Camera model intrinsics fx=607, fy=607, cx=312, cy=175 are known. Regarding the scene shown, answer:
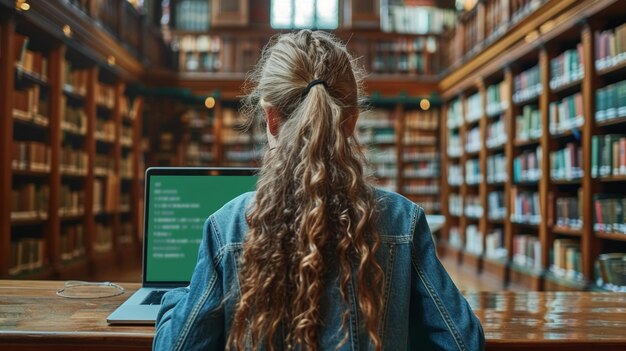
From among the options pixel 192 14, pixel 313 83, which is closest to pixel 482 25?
pixel 192 14

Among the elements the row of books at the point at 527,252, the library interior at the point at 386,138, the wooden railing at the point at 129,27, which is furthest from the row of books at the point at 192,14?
the row of books at the point at 527,252

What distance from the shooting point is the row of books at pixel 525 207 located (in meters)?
5.86

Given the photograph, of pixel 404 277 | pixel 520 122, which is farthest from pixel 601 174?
pixel 404 277

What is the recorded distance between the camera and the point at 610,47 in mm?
4461

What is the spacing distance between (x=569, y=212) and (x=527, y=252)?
957 millimetres

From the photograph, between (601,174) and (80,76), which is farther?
(80,76)

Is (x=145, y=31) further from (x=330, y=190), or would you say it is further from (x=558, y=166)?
(x=330, y=190)

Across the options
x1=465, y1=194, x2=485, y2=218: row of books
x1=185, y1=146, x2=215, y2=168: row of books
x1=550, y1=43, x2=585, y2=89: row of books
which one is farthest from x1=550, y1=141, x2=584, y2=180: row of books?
x1=185, y1=146, x2=215, y2=168: row of books

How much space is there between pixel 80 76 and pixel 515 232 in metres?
4.88

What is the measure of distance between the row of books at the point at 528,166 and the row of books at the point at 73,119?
455cm

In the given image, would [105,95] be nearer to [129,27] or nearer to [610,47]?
[129,27]

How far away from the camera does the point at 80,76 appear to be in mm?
6383

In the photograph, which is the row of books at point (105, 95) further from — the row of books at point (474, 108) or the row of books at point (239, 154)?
the row of books at point (474, 108)

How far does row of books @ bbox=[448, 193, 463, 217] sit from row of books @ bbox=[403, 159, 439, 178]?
2.12 ft
